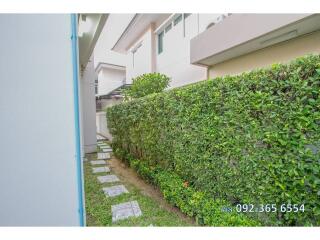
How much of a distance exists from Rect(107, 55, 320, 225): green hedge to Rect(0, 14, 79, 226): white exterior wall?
1.73 meters

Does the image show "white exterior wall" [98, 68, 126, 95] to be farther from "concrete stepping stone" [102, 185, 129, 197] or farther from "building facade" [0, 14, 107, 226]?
"building facade" [0, 14, 107, 226]

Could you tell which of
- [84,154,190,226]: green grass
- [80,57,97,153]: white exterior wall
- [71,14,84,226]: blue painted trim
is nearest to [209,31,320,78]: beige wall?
[84,154,190,226]: green grass

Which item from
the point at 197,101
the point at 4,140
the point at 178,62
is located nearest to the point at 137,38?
the point at 178,62

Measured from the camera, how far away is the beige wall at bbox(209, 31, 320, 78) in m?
4.21

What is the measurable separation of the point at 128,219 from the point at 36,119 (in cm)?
202

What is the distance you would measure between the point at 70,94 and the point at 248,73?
200cm

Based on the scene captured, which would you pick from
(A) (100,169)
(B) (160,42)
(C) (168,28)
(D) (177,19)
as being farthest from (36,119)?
(B) (160,42)

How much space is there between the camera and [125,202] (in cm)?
337

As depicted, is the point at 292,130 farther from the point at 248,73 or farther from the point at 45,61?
the point at 45,61

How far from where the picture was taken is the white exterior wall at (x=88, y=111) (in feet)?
24.4

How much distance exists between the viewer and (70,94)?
180cm

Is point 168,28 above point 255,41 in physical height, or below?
above

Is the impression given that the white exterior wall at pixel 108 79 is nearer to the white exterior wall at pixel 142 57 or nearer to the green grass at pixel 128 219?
the white exterior wall at pixel 142 57

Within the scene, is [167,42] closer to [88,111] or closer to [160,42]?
[160,42]
